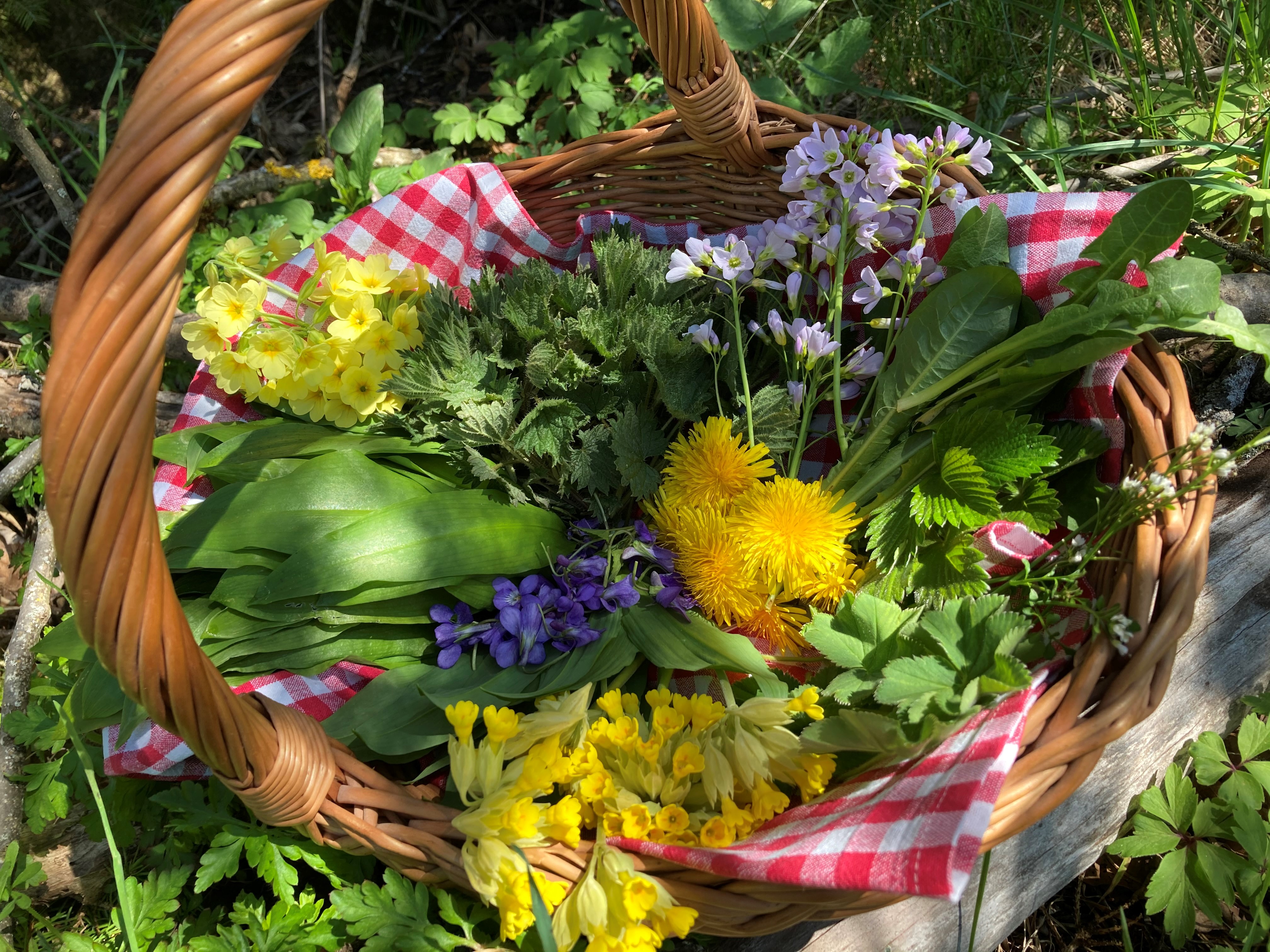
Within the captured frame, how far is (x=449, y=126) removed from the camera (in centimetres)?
238

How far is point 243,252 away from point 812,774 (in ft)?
3.73

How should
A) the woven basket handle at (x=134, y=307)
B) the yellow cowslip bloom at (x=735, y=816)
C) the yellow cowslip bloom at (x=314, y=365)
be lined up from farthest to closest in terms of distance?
the yellow cowslip bloom at (x=314, y=365)
the yellow cowslip bloom at (x=735, y=816)
the woven basket handle at (x=134, y=307)

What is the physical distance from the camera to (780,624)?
1.17 metres

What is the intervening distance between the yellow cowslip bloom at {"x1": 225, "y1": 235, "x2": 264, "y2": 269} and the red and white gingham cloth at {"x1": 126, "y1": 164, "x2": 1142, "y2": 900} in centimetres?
7

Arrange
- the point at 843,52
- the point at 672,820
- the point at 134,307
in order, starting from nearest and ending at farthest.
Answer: the point at 134,307 → the point at 672,820 → the point at 843,52

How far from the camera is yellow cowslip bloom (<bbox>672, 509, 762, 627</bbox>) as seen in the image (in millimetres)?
1138

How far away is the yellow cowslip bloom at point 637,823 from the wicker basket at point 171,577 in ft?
0.08

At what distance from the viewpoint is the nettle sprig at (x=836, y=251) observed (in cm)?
111

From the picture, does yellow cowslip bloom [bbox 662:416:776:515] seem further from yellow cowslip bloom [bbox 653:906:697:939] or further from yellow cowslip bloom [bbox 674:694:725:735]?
yellow cowslip bloom [bbox 653:906:697:939]

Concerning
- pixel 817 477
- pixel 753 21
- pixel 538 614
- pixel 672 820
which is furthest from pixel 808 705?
pixel 753 21

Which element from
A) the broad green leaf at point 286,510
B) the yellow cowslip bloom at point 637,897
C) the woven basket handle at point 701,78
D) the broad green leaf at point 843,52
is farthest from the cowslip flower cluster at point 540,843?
the broad green leaf at point 843,52

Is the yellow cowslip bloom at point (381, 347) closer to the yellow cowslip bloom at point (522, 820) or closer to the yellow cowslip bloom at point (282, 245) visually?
the yellow cowslip bloom at point (282, 245)

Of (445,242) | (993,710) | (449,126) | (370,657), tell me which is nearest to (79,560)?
(370,657)

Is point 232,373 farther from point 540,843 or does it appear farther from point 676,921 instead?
point 676,921
